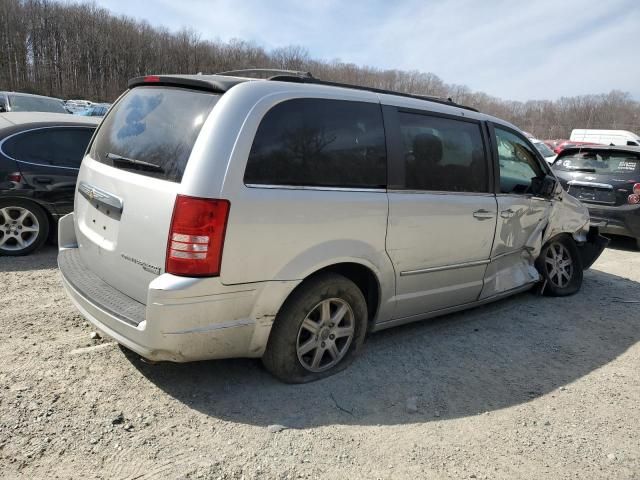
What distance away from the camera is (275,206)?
278cm

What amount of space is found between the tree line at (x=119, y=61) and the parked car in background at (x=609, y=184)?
38345 mm

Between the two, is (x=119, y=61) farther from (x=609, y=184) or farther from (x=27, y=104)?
(x=609, y=184)

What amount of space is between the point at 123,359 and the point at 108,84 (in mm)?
59018

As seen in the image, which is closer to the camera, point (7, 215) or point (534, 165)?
point (534, 165)

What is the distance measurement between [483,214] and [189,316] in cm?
258

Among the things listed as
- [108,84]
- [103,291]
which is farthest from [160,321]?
[108,84]

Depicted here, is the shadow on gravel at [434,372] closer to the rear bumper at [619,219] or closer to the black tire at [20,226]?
the black tire at [20,226]

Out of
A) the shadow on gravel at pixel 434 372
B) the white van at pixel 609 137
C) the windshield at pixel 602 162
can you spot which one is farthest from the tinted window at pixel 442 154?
the white van at pixel 609 137

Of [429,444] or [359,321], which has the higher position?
[359,321]

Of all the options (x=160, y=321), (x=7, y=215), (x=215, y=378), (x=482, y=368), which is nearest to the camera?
(x=160, y=321)

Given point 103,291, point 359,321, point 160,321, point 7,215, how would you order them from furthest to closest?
1. point 7,215
2. point 359,321
3. point 103,291
4. point 160,321

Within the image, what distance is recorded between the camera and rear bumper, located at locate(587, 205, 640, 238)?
26.4ft

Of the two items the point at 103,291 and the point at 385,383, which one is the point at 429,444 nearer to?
the point at 385,383

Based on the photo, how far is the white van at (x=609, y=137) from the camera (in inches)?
1029
